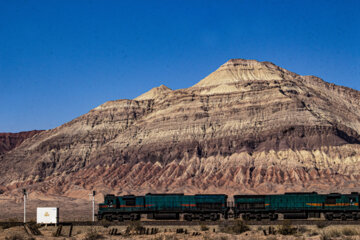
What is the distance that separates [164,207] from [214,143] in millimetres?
75610

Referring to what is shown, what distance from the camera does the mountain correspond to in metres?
115

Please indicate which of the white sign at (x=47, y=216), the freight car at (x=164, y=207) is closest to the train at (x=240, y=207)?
the freight car at (x=164, y=207)

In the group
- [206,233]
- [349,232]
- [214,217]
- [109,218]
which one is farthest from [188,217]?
[349,232]

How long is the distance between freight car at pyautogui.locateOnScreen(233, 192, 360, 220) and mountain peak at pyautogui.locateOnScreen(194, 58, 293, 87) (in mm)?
103584

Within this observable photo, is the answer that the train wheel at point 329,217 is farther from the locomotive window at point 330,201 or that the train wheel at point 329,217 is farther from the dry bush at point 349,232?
the dry bush at point 349,232

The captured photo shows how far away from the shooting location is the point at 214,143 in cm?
12962

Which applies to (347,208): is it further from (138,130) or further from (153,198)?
(138,130)

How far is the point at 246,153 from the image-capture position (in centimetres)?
12288

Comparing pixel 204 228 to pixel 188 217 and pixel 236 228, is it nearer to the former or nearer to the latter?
pixel 236 228

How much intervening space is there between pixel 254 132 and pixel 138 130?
3442 centimetres

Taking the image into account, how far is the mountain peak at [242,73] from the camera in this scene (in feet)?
520

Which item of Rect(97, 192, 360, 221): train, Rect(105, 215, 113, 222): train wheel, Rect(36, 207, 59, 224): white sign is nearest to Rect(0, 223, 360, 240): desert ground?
Rect(36, 207, 59, 224): white sign

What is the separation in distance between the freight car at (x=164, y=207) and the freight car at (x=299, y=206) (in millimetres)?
2229

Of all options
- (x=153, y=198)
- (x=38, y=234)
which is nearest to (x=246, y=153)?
(x=153, y=198)
